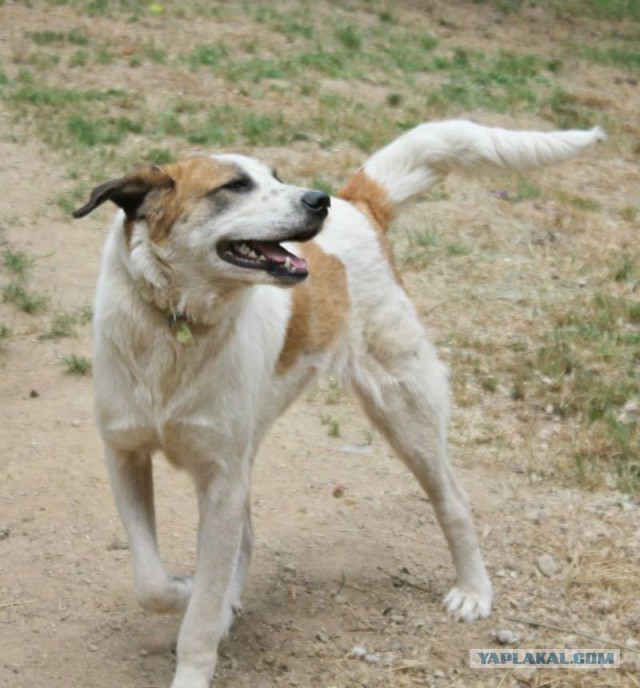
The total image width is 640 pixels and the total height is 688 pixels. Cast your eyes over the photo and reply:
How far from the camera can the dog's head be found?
396cm

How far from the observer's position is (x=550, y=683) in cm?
453

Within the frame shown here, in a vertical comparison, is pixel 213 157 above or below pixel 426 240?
above

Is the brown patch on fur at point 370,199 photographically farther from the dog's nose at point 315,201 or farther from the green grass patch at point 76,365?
the green grass patch at point 76,365

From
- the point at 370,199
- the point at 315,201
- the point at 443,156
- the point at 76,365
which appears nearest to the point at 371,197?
the point at 370,199

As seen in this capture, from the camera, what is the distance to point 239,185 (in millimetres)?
4082

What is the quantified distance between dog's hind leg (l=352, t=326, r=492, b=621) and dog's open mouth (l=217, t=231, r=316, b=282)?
965 millimetres

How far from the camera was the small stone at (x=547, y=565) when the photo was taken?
5.27 metres

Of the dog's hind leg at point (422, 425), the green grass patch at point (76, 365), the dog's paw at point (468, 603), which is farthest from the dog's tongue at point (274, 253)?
the green grass patch at point (76, 365)

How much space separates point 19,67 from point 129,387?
7.54 metres

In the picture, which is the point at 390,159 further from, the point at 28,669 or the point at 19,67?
the point at 19,67

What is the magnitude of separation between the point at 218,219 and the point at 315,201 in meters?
0.32

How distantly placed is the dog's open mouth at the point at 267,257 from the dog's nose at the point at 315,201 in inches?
3.1

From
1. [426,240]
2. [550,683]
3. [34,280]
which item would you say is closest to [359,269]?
[550,683]

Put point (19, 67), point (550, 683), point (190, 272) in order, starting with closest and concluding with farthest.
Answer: point (190, 272)
point (550, 683)
point (19, 67)
